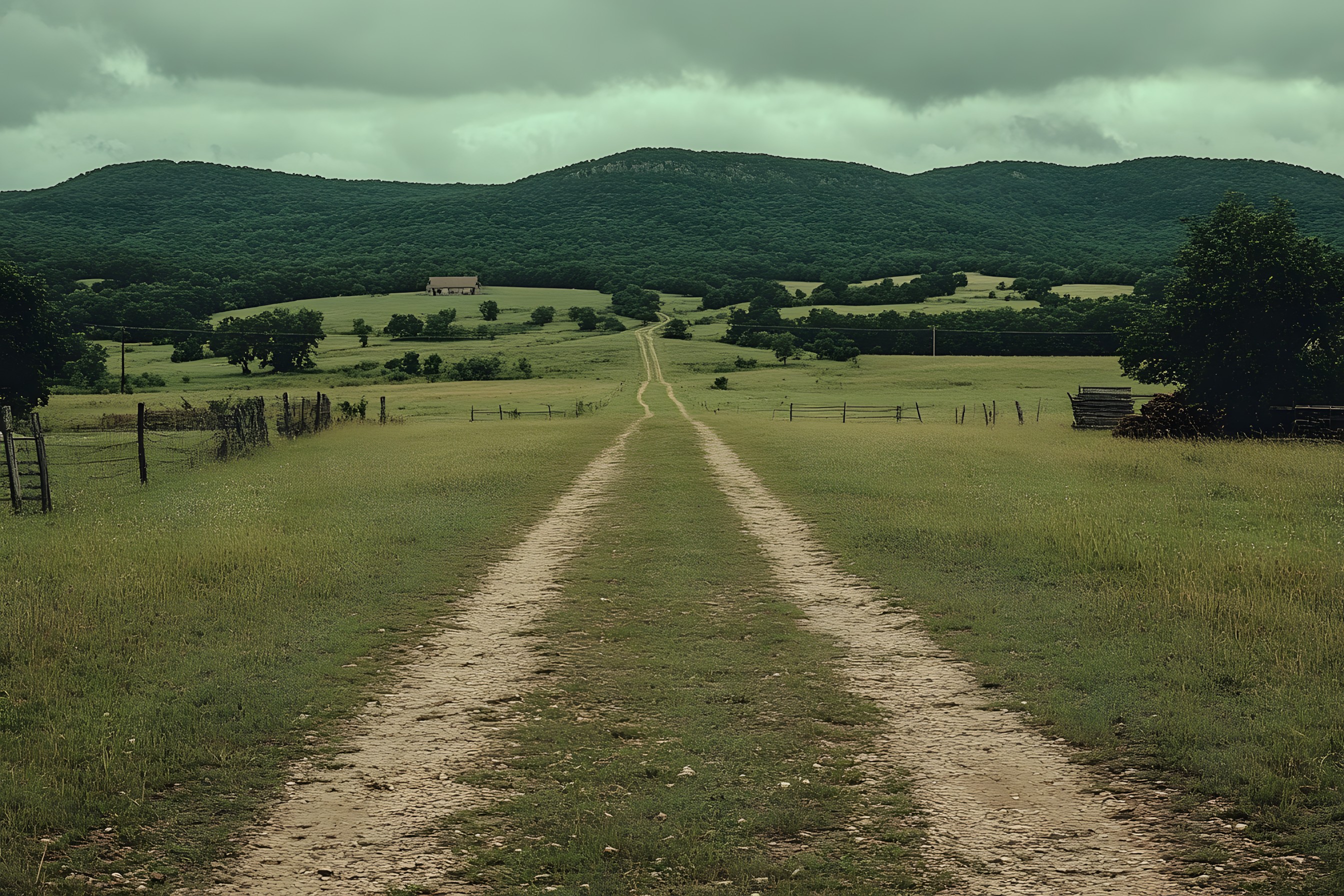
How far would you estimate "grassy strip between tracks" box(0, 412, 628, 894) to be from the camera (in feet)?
18.7

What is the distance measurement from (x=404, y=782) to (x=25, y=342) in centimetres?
5197

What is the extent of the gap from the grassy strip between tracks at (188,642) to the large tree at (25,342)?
32.6 m

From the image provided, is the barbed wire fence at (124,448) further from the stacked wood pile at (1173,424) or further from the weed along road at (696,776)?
the stacked wood pile at (1173,424)

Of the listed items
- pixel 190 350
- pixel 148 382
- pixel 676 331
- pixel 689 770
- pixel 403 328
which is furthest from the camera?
pixel 676 331

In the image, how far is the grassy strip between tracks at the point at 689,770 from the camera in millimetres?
5129

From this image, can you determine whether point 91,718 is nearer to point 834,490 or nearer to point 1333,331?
point 834,490

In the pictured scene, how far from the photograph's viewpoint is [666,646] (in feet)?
30.8

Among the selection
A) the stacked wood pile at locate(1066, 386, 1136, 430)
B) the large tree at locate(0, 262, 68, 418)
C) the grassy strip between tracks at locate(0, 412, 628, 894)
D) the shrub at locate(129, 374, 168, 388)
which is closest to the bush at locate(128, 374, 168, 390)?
the shrub at locate(129, 374, 168, 388)

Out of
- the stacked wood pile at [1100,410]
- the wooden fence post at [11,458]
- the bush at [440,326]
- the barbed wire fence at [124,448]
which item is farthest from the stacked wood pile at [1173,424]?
the bush at [440,326]

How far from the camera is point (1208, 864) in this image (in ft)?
16.8

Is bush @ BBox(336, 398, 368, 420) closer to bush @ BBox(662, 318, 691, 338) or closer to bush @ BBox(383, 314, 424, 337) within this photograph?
bush @ BBox(383, 314, 424, 337)

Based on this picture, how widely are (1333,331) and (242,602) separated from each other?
37.6 m

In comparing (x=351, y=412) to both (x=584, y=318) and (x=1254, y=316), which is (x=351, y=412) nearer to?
(x=1254, y=316)

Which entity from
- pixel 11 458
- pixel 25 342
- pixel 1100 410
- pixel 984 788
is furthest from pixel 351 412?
pixel 984 788
